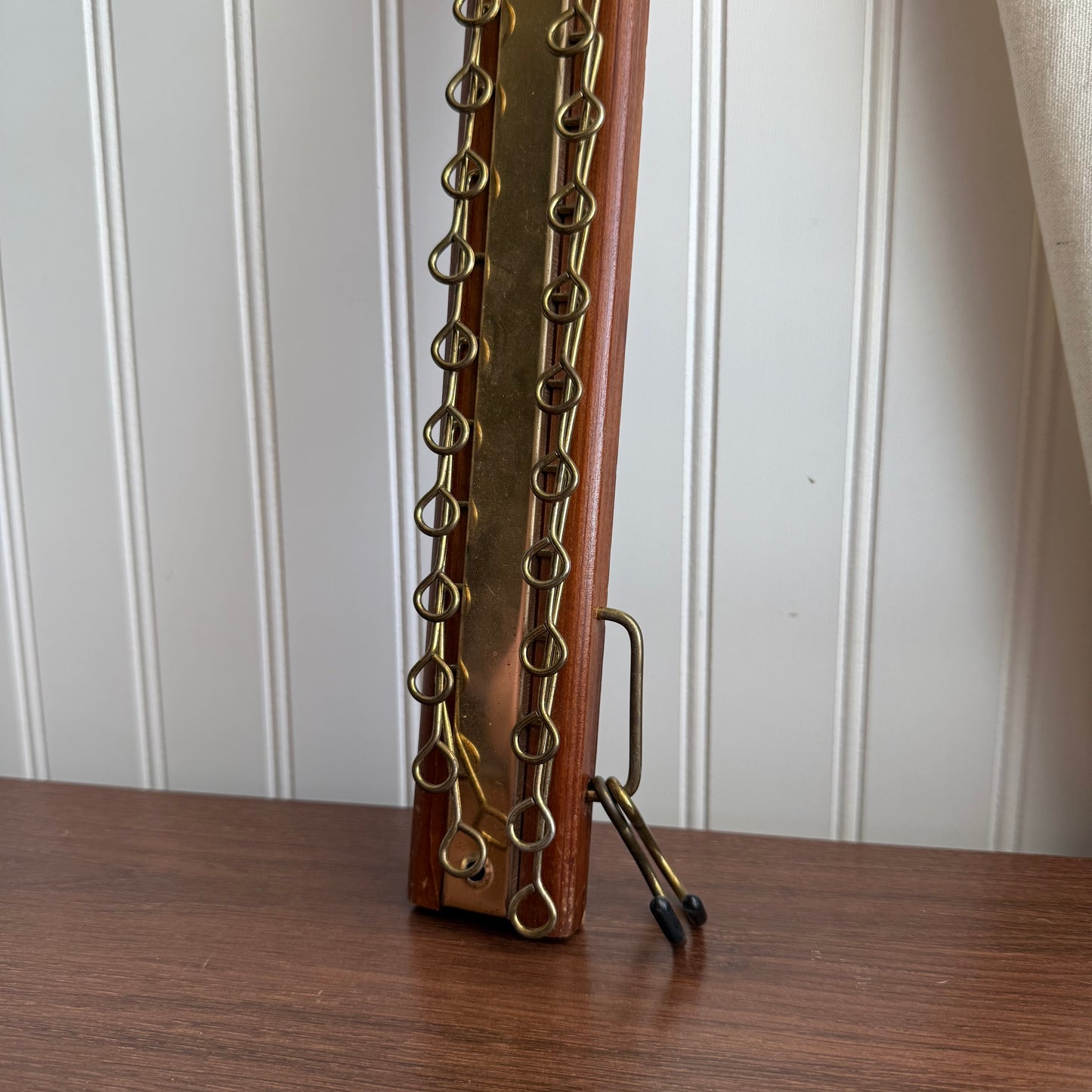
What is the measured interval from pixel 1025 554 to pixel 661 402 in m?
0.29

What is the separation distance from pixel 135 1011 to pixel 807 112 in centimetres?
72

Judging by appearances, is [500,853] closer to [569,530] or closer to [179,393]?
[569,530]

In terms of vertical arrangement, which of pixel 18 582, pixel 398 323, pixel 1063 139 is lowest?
pixel 18 582

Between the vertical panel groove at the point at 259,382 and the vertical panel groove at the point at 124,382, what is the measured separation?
0.33ft

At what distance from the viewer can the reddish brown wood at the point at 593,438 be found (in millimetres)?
581

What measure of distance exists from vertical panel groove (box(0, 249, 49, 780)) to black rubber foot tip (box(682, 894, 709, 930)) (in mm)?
616

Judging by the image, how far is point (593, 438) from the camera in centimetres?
58

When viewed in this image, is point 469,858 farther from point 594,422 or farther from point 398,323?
point 398,323

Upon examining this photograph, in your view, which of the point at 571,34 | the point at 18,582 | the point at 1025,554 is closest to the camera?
the point at 571,34

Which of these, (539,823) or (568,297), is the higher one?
(568,297)

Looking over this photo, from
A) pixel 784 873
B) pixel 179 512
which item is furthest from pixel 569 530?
pixel 179 512

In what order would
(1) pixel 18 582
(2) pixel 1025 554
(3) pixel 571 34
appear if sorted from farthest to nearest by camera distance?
(1) pixel 18 582
(2) pixel 1025 554
(3) pixel 571 34

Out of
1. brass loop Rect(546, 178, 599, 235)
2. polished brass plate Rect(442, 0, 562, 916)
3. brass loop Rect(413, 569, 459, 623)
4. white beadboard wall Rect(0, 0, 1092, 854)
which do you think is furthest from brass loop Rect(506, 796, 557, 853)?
brass loop Rect(546, 178, 599, 235)

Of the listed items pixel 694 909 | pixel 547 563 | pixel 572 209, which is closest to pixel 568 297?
pixel 572 209
